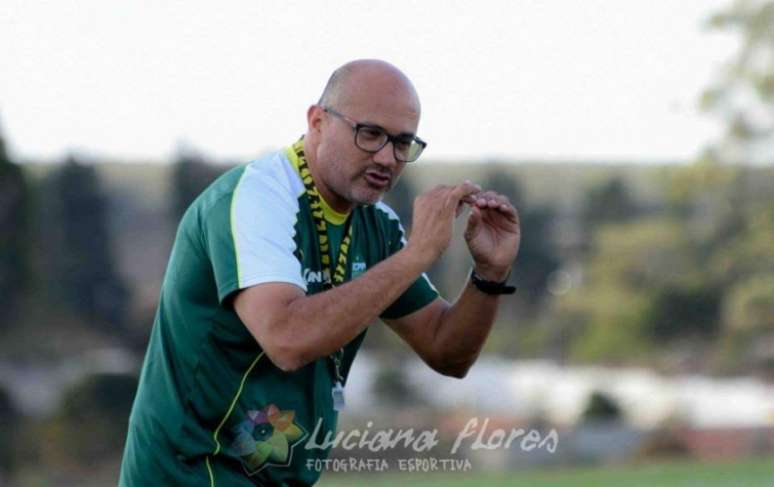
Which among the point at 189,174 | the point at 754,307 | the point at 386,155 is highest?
the point at 386,155

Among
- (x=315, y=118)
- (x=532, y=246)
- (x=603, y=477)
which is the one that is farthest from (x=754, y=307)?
(x=315, y=118)

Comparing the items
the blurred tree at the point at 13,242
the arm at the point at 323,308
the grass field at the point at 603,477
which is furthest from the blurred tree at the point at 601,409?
the arm at the point at 323,308

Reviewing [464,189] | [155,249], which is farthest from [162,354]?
[155,249]

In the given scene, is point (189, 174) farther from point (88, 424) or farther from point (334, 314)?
point (334, 314)

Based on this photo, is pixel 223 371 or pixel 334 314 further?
pixel 223 371

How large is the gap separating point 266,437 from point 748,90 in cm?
3079


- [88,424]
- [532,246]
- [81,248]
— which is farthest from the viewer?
[532,246]

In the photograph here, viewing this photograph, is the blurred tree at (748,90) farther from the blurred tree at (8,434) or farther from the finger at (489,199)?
the finger at (489,199)

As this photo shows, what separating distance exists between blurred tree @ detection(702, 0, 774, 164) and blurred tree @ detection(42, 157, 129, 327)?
13.7 meters

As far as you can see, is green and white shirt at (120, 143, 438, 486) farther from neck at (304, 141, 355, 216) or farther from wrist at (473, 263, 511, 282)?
wrist at (473, 263, 511, 282)

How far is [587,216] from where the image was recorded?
35.8 metres

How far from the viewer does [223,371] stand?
14.2ft

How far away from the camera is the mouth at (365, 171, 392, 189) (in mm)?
4355

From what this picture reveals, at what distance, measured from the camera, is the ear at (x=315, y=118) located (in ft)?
14.8
